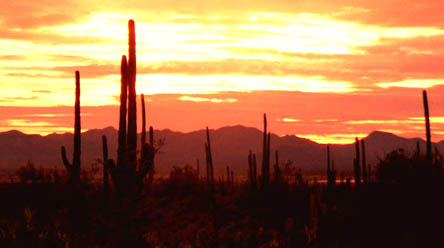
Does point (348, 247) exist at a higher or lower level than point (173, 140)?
lower

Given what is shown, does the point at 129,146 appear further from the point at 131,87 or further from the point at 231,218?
the point at 231,218

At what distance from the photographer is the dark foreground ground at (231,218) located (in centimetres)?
1880

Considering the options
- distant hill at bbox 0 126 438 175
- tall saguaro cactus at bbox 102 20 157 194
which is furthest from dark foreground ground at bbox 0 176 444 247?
distant hill at bbox 0 126 438 175

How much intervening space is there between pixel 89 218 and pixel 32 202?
8.02 m

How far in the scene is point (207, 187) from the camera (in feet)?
132

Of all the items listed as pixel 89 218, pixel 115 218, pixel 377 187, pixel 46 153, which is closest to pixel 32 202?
pixel 89 218

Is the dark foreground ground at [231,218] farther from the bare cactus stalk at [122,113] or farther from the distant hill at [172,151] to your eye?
the distant hill at [172,151]

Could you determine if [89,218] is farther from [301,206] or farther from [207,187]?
[207,187]

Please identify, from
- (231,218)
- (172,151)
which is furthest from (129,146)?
(172,151)

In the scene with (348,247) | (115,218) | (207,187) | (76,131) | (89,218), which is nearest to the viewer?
(348,247)

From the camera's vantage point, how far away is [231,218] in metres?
31.2

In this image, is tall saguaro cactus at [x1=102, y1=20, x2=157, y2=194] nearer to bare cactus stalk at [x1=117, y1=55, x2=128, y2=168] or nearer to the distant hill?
bare cactus stalk at [x1=117, y1=55, x2=128, y2=168]

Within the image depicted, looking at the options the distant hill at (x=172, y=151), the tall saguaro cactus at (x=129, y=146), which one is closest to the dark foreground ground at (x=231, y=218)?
the tall saguaro cactus at (x=129, y=146)

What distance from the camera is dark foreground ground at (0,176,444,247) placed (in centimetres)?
1880
